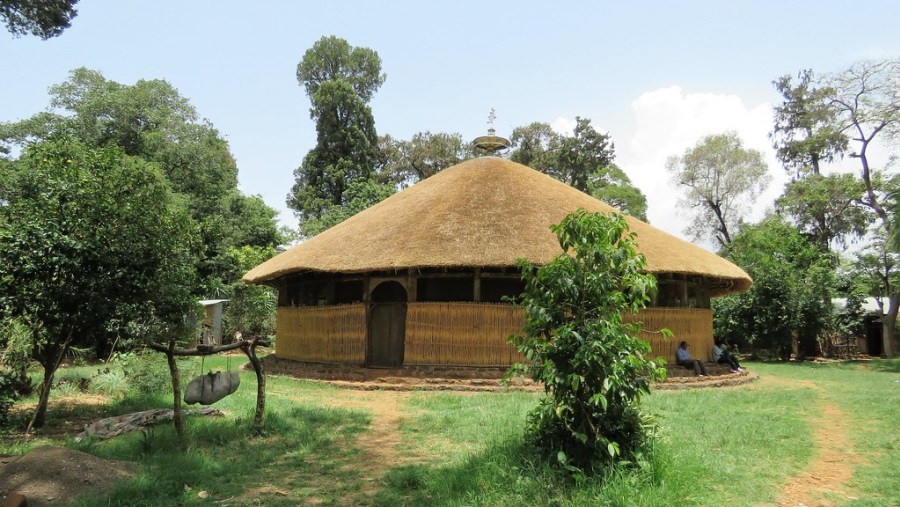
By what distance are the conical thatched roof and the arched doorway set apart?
131 centimetres

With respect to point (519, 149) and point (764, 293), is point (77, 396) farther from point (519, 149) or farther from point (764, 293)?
point (519, 149)

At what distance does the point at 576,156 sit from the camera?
38.1 m

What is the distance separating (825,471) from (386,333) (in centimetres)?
938

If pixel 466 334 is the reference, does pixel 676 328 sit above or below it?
above

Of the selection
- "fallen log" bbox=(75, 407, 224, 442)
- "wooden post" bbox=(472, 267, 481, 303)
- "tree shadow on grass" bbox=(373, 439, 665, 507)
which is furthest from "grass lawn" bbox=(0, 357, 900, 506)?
"wooden post" bbox=(472, 267, 481, 303)

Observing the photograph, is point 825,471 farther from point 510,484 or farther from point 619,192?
point 619,192

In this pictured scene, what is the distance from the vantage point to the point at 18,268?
276 inches

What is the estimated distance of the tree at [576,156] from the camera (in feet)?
117

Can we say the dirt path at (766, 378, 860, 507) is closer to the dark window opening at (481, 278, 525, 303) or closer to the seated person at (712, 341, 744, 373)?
the seated person at (712, 341, 744, 373)

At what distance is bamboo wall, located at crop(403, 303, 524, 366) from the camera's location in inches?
487

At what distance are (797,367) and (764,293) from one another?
3862 mm

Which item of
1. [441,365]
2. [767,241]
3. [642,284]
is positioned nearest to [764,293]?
[767,241]

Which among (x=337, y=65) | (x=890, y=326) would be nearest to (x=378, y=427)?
(x=890, y=326)

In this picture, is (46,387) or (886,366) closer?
(46,387)
